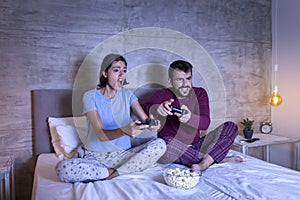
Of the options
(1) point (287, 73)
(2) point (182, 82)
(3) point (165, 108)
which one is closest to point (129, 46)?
(2) point (182, 82)

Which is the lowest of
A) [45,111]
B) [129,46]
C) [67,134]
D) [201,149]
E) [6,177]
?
[6,177]

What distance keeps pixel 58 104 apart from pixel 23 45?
552mm

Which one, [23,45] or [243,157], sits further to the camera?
[23,45]

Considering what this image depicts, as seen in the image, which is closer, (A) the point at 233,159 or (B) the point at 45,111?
(A) the point at 233,159

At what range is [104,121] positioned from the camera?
2102 mm

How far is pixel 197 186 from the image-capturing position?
162 cm

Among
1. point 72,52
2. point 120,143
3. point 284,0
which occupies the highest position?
point 284,0

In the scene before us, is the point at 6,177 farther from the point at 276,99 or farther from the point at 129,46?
the point at 276,99

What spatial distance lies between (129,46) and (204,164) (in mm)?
1331

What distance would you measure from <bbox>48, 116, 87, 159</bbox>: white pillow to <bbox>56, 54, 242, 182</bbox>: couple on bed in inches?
9.5

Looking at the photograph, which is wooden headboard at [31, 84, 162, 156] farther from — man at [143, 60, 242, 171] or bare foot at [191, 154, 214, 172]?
bare foot at [191, 154, 214, 172]

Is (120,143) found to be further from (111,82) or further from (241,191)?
(241,191)

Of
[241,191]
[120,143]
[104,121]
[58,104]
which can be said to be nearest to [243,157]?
[241,191]

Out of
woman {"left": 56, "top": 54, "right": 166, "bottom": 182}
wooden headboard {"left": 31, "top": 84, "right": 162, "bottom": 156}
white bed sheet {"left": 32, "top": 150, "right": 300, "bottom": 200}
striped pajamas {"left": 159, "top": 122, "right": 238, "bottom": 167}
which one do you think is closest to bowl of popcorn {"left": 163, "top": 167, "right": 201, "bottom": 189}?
white bed sheet {"left": 32, "top": 150, "right": 300, "bottom": 200}
